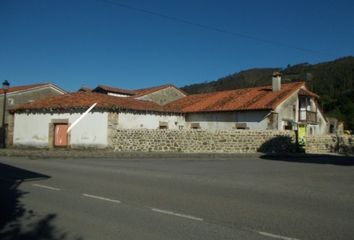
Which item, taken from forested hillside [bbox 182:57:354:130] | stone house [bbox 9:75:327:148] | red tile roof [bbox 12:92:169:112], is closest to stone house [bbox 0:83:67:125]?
stone house [bbox 9:75:327:148]

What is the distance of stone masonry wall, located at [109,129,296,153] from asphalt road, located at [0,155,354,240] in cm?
1382

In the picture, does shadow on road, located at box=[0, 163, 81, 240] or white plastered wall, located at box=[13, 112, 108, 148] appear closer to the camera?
shadow on road, located at box=[0, 163, 81, 240]

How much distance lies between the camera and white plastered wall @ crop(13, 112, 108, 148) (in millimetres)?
26359

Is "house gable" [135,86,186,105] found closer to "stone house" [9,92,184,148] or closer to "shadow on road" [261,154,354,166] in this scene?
"stone house" [9,92,184,148]

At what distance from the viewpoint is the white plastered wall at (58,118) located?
2636cm

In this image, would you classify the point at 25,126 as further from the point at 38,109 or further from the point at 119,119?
the point at 119,119

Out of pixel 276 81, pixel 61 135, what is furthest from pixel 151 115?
pixel 276 81

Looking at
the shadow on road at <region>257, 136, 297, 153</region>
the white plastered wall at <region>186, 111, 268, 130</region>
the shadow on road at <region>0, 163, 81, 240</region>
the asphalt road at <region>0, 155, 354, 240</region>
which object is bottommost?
the shadow on road at <region>0, 163, 81, 240</region>

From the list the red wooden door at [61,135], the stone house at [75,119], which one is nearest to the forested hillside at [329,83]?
the stone house at [75,119]

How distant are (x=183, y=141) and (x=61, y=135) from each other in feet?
26.9

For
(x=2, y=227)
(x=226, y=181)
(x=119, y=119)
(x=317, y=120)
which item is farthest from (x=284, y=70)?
(x=2, y=227)

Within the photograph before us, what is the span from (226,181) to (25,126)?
67.5 feet

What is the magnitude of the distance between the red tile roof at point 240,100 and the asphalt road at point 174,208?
752 inches

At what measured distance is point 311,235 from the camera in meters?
5.74
